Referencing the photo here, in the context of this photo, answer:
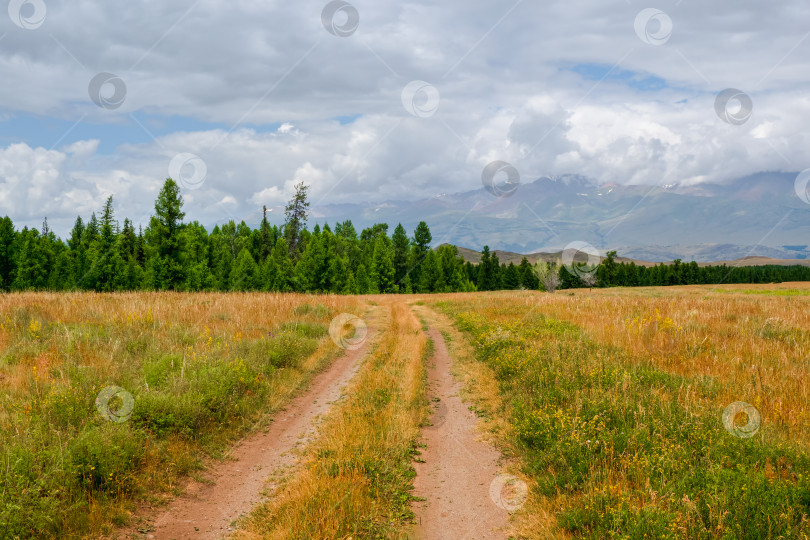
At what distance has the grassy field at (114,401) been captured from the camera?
16.4 ft

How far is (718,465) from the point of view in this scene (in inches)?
203

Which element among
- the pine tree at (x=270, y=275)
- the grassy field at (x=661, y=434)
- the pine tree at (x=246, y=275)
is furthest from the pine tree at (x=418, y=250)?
the grassy field at (x=661, y=434)

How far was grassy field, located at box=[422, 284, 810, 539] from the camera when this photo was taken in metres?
4.46

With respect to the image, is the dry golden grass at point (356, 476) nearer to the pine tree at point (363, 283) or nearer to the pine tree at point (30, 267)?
the pine tree at point (363, 283)

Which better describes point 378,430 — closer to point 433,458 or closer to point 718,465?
point 433,458

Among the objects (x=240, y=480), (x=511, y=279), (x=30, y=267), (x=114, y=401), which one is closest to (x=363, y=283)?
(x=30, y=267)

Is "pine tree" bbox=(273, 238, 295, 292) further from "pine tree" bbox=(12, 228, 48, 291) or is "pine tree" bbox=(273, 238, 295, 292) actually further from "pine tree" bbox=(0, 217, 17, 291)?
"pine tree" bbox=(0, 217, 17, 291)

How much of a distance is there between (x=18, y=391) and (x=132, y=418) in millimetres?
2117

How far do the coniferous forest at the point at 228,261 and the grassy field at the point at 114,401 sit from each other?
100ft

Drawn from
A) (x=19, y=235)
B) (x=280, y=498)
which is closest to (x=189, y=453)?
(x=280, y=498)

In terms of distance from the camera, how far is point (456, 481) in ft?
20.3

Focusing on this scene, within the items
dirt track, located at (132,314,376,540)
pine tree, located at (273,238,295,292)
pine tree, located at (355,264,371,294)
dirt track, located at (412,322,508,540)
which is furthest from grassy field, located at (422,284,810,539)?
pine tree, located at (273,238,295,292)

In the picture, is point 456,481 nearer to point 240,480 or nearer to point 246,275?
point 240,480

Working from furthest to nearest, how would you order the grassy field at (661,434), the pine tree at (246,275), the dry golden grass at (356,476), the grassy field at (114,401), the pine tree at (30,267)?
the pine tree at (246,275)
the pine tree at (30,267)
the grassy field at (114,401)
the dry golden grass at (356,476)
the grassy field at (661,434)
